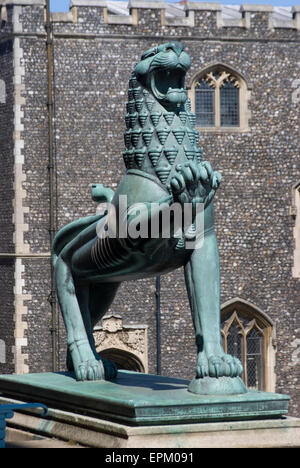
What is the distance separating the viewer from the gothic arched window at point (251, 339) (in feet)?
69.3

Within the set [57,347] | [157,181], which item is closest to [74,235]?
[157,181]

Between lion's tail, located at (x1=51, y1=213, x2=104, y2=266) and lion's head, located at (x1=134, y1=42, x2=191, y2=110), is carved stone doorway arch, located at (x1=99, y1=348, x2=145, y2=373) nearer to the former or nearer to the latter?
lion's tail, located at (x1=51, y1=213, x2=104, y2=266)

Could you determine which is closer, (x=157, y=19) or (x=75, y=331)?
(x=75, y=331)

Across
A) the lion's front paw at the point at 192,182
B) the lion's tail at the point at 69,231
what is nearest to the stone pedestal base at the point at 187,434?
the lion's front paw at the point at 192,182

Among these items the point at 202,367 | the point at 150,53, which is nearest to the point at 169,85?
the point at 150,53

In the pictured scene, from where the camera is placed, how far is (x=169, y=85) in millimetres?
6355

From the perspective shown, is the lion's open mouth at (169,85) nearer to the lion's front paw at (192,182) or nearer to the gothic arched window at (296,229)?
the lion's front paw at (192,182)

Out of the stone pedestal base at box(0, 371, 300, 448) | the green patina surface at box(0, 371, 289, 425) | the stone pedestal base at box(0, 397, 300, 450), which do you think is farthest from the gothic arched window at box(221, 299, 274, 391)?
the stone pedestal base at box(0, 397, 300, 450)

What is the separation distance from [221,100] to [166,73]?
15114mm

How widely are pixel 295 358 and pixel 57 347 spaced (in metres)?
4.24

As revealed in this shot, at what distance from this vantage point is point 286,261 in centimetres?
2131

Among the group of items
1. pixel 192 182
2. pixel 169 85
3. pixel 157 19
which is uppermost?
pixel 157 19

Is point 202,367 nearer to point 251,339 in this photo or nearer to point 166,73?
point 166,73

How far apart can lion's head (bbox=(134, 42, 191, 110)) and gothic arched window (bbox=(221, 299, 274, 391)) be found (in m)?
14.9
